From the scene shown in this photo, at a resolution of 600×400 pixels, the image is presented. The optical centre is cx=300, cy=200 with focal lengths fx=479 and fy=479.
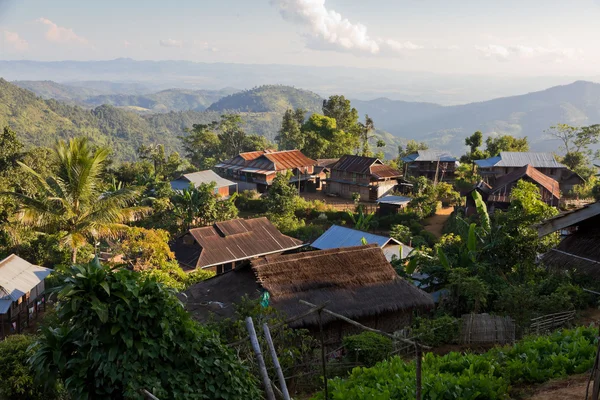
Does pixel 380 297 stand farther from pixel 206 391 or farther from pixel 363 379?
pixel 206 391

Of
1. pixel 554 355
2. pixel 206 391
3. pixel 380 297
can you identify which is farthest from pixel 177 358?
pixel 380 297

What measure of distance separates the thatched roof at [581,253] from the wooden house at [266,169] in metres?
31.4

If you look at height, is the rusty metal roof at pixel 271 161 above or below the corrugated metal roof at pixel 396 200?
above

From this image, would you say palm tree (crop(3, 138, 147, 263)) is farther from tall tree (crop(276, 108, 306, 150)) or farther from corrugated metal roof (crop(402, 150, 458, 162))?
tall tree (crop(276, 108, 306, 150))

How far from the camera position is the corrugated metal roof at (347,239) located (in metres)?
23.4

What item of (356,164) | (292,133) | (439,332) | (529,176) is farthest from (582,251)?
(292,133)

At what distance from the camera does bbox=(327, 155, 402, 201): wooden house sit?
4219 cm

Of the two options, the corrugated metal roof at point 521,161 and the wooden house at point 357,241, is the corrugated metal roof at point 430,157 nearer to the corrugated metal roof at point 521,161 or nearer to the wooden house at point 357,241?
the corrugated metal roof at point 521,161

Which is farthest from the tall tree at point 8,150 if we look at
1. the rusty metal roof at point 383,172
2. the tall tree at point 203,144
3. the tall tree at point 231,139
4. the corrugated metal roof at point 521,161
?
the corrugated metal roof at point 521,161

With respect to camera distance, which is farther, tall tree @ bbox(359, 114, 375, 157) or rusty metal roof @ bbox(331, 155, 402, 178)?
tall tree @ bbox(359, 114, 375, 157)

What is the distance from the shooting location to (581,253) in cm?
1220

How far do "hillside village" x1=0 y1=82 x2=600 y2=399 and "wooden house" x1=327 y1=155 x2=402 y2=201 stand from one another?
4.34 meters

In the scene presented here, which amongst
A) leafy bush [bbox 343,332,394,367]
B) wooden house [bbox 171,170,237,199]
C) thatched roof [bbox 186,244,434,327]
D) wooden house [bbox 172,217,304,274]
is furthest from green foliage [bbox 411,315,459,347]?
wooden house [bbox 171,170,237,199]

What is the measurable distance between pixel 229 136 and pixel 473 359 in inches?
2166
